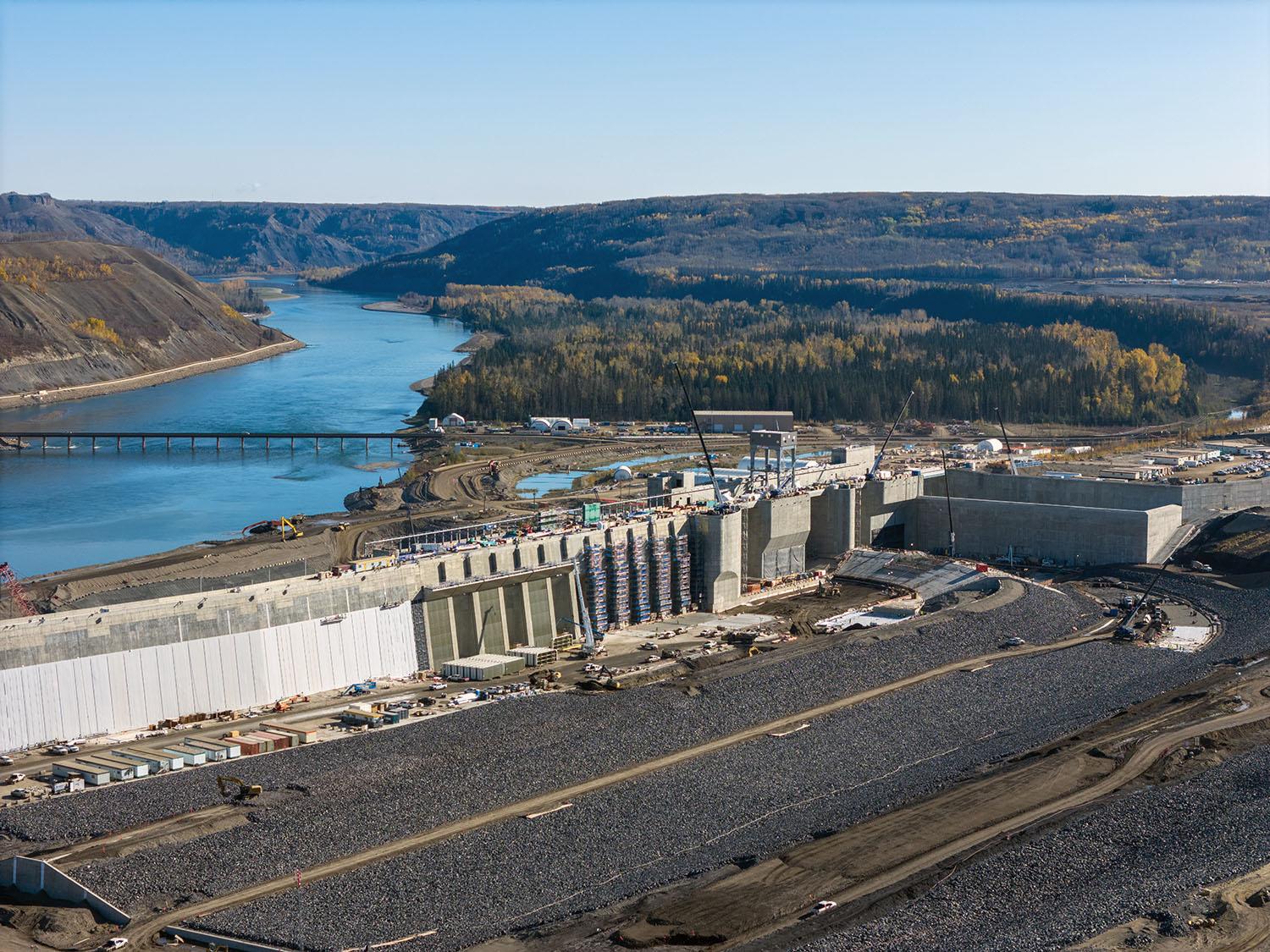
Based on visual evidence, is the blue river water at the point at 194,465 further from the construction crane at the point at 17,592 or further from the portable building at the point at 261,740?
the portable building at the point at 261,740

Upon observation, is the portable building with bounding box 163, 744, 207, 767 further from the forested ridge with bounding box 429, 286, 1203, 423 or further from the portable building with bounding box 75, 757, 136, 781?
the forested ridge with bounding box 429, 286, 1203, 423

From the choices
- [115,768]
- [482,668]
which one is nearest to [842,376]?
[482,668]

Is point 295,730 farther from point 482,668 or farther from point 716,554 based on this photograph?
point 716,554

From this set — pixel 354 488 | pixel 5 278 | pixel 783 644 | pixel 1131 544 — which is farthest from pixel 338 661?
pixel 5 278

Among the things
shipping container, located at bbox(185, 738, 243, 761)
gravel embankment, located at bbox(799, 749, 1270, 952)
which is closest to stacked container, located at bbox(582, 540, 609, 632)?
shipping container, located at bbox(185, 738, 243, 761)

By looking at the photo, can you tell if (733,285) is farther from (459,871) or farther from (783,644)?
(459,871)

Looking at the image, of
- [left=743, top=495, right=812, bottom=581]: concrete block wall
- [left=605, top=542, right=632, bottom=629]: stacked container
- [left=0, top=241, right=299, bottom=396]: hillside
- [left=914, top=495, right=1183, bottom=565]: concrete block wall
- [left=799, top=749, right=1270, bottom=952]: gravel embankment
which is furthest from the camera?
[left=0, top=241, right=299, bottom=396]: hillside
